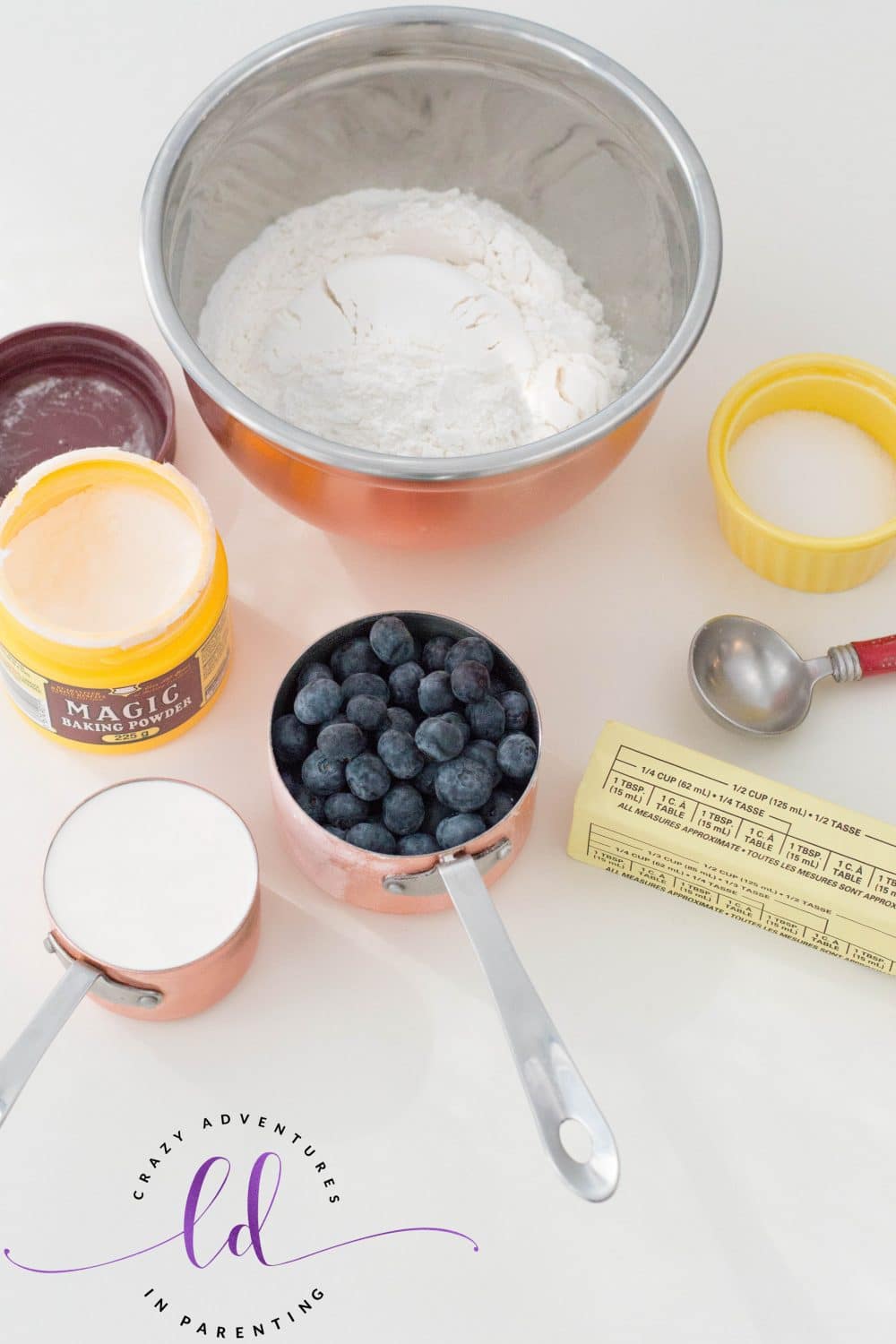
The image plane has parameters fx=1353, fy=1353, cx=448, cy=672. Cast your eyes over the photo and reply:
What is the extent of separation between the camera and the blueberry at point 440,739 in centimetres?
87

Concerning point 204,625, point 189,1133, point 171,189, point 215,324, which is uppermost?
point 171,189

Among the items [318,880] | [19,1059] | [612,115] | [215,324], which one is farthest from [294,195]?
[19,1059]

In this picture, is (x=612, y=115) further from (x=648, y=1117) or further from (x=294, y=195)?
(x=648, y=1117)

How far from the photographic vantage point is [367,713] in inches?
35.0

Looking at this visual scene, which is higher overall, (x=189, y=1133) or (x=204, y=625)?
(x=204, y=625)

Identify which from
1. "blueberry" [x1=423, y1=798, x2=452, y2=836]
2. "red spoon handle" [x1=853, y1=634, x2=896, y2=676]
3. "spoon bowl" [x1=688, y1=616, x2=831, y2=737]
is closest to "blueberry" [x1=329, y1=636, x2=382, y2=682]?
"blueberry" [x1=423, y1=798, x2=452, y2=836]

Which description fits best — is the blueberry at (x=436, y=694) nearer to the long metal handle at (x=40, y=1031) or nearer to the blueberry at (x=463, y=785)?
the blueberry at (x=463, y=785)

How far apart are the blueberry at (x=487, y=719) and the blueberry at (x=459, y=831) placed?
0.20ft

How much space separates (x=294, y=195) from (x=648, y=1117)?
2.52 feet

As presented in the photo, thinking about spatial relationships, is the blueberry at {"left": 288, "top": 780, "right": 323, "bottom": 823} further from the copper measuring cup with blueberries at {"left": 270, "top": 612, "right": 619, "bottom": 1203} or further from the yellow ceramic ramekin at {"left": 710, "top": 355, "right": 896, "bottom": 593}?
the yellow ceramic ramekin at {"left": 710, "top": 355, "right": 896, "bottom": 593}

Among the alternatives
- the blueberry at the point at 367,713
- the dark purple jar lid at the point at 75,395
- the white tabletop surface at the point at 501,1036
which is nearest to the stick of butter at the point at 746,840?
the white tabletop surface at the point at 501,1036

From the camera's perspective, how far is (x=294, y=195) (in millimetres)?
1119

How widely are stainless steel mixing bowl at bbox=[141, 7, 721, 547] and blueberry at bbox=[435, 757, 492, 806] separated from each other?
7.0 inches

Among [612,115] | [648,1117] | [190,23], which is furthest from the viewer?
[190,23]
